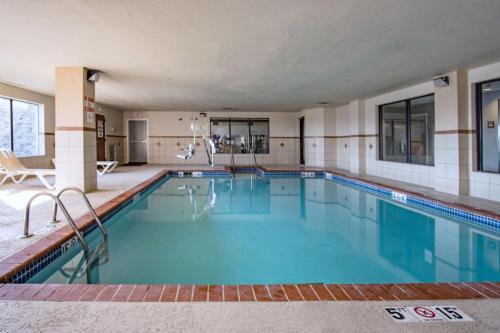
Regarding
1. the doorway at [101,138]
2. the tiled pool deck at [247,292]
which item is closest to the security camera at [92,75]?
the tiled pool deck at [247,292]

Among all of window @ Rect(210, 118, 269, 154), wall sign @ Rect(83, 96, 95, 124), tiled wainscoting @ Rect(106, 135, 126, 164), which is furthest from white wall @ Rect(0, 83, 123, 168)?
window @ Rect(210, 118, 269, 154)

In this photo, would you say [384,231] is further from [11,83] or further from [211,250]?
[11,83]

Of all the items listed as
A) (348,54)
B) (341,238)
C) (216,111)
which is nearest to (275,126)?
(216,111)

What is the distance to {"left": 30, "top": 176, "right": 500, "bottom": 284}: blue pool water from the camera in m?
3.08

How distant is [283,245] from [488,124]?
190 inches

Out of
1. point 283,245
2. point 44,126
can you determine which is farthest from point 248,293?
point 44,126

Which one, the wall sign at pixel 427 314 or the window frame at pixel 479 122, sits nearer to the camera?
the wall sign at pixel 427 314

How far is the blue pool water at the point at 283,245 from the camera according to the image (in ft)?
10.1

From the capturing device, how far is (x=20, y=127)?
826 cm

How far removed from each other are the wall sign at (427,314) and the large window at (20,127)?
849 cm

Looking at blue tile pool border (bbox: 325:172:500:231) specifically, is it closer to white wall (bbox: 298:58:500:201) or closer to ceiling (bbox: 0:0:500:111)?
white wall (bbox: 298:58:500:201)

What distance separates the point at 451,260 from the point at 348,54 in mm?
3017

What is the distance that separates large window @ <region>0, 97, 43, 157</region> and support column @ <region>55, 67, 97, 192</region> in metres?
2.64

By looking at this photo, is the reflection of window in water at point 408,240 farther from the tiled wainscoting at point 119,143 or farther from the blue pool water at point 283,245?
the tiled wainscoting at point 119,143
